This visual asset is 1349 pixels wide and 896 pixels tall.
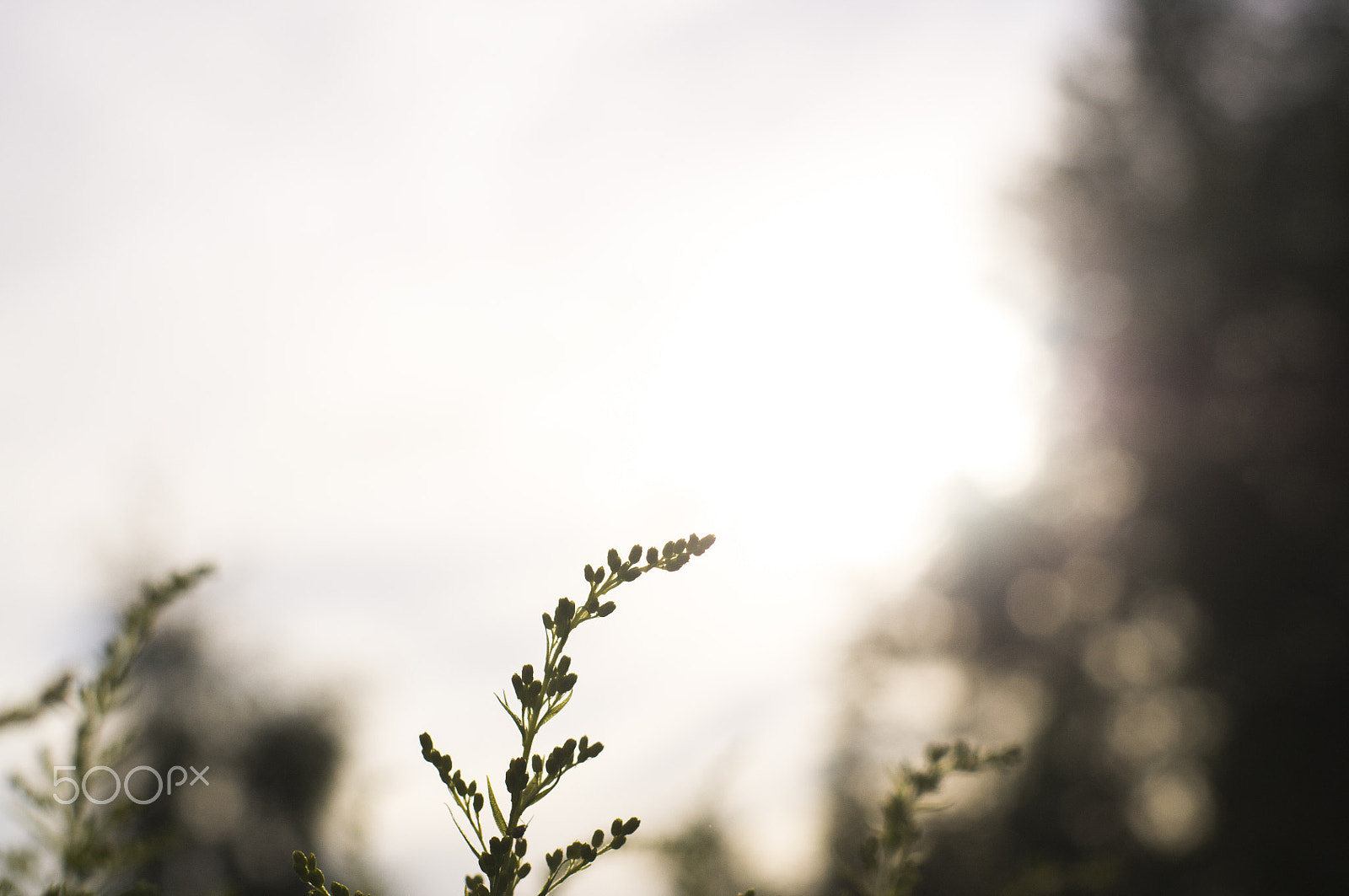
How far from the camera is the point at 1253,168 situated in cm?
1794

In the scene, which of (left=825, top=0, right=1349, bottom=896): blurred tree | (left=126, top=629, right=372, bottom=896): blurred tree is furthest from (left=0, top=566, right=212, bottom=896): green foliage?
(left=126, top=629, right=372, bottom=896): blurred tree

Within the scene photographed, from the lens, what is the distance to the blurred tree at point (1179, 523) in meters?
15.5

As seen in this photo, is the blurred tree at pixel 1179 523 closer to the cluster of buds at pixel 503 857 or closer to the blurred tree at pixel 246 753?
the cluster of buds at pixel 503 857

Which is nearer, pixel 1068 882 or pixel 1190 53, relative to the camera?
pixel 1068 882

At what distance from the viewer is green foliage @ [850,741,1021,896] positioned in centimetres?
246

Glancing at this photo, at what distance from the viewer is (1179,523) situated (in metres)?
Answer: 17.1

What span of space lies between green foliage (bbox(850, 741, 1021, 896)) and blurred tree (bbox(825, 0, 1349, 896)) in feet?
43.2

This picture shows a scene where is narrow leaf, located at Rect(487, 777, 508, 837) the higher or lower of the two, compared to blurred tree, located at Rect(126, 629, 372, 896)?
lower

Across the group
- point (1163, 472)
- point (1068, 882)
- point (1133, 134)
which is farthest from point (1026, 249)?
point (1068, 882)

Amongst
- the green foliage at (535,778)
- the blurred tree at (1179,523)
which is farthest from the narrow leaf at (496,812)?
the blurred tree at (1179,523)

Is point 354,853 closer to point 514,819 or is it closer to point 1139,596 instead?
point 514,819

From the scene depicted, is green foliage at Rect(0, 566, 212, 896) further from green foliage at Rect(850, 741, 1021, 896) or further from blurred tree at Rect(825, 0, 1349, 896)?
blurred tree at Rect(825, 0, 1349, 896)

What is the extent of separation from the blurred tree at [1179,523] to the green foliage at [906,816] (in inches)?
518

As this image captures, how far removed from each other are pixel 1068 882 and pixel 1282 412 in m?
18.1
